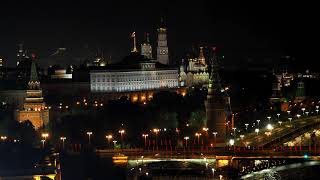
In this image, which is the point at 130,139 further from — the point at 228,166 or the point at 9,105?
the point at 9,105

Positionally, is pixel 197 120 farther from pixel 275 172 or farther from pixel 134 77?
pixel 134 77

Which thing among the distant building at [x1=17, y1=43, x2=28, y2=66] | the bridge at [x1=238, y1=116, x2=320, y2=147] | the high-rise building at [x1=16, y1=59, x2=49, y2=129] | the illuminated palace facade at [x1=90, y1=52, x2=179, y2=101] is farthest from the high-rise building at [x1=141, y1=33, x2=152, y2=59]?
the high-rise building at [x1=16, y1=59, x2=49, y2=129]

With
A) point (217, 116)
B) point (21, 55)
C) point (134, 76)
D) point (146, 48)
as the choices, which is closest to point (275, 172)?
point (217, 116)

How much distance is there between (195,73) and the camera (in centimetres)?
9225

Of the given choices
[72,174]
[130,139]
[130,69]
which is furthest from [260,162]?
[130,69]

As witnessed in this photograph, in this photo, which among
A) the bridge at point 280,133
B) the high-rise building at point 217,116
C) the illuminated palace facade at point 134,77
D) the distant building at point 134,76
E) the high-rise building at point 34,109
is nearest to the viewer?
the high-rise building at point 217,116

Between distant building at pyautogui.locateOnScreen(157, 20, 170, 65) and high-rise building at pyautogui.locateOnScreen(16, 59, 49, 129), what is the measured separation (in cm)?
3826

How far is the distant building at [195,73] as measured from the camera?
9019cm

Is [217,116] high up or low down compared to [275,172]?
up

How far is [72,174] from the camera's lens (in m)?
32.6

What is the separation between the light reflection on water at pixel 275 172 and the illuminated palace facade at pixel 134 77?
3347 cm

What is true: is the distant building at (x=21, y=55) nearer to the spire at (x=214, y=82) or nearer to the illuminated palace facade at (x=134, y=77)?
the illuminated palace facade at (x=134, y=77)

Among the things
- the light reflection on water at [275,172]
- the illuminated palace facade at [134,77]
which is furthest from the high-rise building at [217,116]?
the illuminated palace facade at [134,77]

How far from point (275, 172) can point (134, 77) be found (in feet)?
131
